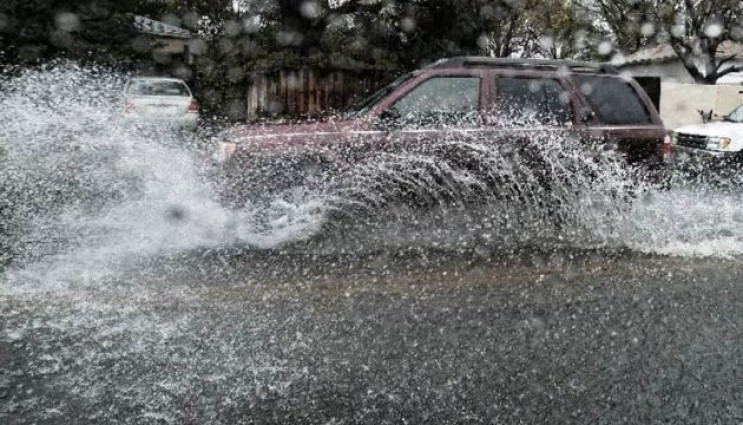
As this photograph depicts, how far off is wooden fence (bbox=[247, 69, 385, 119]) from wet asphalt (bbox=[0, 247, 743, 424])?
7.84 m

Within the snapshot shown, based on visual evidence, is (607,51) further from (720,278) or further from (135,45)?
(720,278)

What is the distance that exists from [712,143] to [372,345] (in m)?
9.90

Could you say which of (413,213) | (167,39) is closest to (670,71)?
(167,39)

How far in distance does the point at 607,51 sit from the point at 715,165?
3064cm

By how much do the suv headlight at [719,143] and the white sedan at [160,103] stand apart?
1044cm

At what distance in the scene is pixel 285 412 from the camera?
2.65 meters

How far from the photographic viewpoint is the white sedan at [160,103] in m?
12.8

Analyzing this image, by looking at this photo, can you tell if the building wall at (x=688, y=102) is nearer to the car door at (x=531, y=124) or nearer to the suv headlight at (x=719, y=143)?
the suv headlight at (x=719, y=143)

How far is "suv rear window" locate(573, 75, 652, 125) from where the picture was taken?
627 cm

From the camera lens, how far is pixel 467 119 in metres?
5.88

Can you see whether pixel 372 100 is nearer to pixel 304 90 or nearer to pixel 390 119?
pixel 390 119

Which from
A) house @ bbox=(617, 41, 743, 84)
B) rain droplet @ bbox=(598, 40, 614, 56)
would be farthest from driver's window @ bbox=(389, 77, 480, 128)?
rain droplet @ bbox=(598, 40, 614, 56)

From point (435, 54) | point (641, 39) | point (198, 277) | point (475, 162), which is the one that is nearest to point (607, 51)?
point (641, 39)

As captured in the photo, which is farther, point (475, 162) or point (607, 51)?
point (607, 51)
